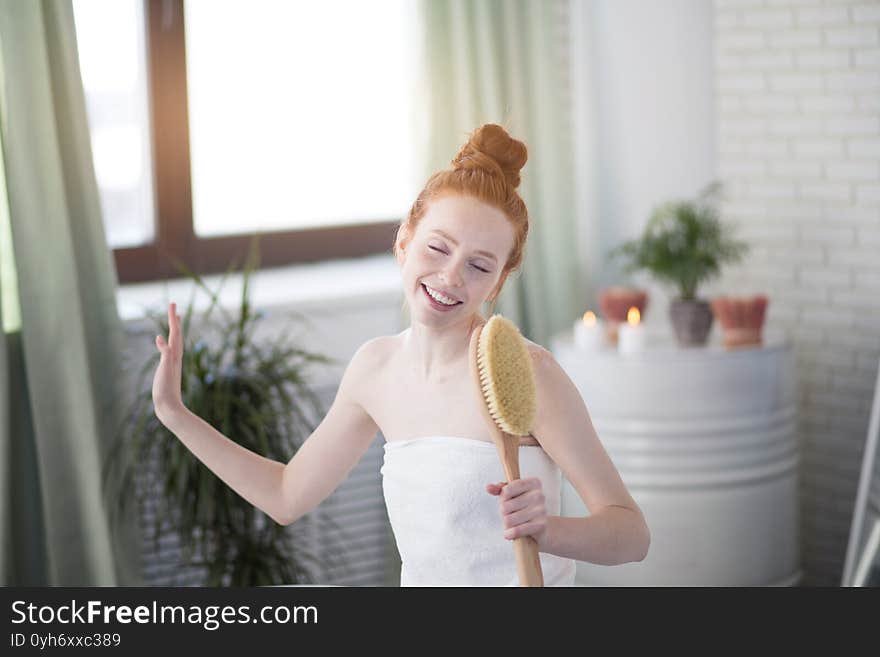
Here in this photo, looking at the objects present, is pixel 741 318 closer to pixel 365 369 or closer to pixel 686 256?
pixel 686 256

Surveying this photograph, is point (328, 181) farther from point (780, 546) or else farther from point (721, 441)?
point (780, 546)

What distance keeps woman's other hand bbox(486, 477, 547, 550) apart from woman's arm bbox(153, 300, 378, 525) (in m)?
0.48

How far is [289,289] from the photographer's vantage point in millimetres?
3346

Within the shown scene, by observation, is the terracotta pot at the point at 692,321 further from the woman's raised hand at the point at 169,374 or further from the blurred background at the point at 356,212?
the woman's raised hand at the point at 169,374

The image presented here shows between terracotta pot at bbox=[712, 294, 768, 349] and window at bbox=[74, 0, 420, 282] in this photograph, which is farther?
window at bbox=[74, 0, 420, 282]

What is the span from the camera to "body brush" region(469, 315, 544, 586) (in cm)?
124

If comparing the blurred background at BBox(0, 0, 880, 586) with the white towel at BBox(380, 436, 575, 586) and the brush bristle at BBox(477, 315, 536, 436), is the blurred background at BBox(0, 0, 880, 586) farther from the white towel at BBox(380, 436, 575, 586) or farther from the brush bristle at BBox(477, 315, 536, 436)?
the brush bristle at BBox(477, 315, 536, 436)

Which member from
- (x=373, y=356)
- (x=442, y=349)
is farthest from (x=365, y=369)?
(x=442, y=349)

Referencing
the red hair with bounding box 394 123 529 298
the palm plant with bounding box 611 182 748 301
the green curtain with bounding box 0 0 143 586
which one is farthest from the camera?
the palm plant with bounding box 611 182 748 301

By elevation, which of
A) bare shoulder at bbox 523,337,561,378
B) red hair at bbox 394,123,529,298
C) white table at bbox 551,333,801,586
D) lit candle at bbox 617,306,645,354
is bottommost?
white table at bbox 551,333,801,586

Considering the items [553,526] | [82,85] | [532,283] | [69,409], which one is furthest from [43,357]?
[553,526]

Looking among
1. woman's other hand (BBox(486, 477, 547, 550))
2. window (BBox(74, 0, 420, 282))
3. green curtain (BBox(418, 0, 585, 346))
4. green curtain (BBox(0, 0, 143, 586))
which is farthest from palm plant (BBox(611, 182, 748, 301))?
woman's other hand (BBox(486, 477, 547, 550))

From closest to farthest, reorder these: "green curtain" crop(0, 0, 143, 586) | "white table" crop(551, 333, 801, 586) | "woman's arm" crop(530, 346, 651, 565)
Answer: "woman's arm" crop(530, 346, 651, 565) < "green curtain" crop(0, 0, 143, 586) < "white table" crop(551, 333, 801, 586)

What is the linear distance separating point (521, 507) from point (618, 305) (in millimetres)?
2113
